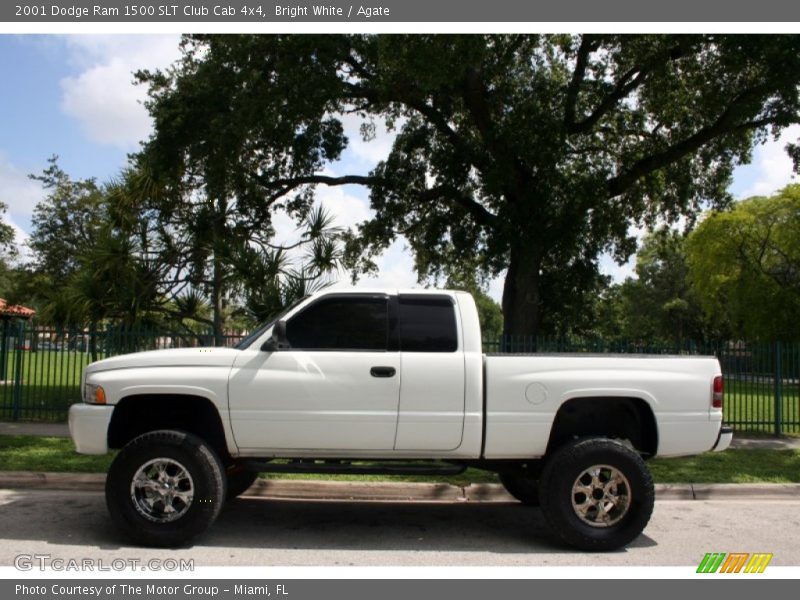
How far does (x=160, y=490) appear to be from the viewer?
625 cm

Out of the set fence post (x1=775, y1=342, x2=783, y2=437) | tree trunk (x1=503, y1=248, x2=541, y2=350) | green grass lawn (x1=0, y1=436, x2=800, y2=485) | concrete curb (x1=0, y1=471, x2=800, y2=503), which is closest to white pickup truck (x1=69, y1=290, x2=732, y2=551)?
concrete curb (x1=0, y1=471, x2=800, y2=503)

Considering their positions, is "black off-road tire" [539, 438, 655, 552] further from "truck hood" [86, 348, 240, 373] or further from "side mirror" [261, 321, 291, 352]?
"truck hood" [86, 348, 240, 373]

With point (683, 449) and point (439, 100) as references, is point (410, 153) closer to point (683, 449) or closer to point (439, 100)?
point (439, 100)

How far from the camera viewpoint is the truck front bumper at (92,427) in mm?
6316

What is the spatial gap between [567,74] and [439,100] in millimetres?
3643

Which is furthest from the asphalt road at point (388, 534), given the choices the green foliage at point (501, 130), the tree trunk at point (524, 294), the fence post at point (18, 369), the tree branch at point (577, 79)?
the tree branch at point (577, 79)

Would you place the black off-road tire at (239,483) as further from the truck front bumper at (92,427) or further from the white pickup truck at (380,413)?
the truck front bumper at (92,427)

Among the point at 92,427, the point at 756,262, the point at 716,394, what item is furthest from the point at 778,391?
the point at 756,262

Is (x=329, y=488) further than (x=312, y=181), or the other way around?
(x=312, y=181)

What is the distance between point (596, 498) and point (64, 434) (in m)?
8.80

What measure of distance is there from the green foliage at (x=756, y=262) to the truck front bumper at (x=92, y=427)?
33.0 m

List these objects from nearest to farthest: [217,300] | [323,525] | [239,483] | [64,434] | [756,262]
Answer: [323,525]
[239,483]
[64,434]
[217,300]
[756,262]

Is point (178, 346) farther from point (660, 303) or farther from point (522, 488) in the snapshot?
point (660, 303)

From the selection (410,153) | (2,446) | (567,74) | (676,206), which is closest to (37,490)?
(2,446)
